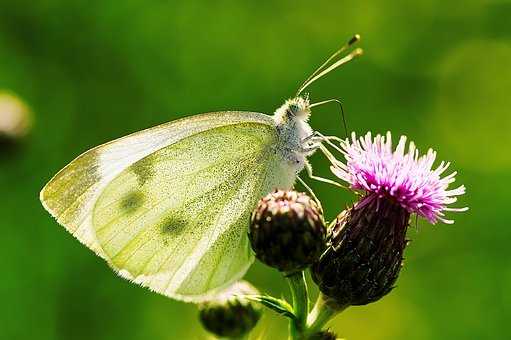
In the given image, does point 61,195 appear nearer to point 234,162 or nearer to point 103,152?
point 103,152

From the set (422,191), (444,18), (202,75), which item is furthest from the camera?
(444,18)

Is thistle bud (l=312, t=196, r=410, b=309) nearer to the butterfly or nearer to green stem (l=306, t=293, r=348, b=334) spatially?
green stem (l=306, t=293, r=348, b=334)

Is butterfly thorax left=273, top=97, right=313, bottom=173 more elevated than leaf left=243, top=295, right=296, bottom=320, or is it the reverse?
butterfly thorax left=273, top=97, right=313, bottom=173
